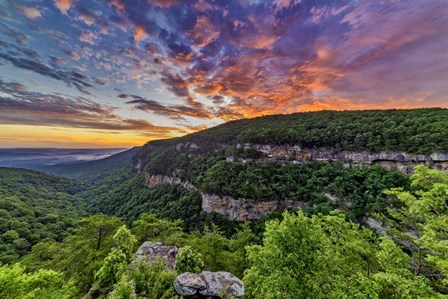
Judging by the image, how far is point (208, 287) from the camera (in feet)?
26.2

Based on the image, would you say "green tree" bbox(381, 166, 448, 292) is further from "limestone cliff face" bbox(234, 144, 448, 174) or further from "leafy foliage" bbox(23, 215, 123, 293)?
"limestone cliff face" bbox(234, 144, 448, 174)

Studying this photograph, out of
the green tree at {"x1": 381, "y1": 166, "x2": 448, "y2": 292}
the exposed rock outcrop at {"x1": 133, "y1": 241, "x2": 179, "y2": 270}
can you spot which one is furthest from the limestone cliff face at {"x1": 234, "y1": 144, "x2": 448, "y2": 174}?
the exposed rock outcrop at {"x1": 133, "y1": 241, "x2": 179, "y2": 270}

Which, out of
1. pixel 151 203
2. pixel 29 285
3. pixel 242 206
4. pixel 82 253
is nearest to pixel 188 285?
pixel 29 285

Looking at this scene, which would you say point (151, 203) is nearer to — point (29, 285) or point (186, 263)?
point (186, 263)

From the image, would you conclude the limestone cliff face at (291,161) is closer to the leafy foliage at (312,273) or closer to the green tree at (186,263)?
the leafy foliage at (312,273)

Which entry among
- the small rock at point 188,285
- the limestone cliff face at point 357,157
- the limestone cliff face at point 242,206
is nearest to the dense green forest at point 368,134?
the limestone cliff face at point 357,157

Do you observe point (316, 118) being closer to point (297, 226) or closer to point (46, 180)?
point (297, 226)

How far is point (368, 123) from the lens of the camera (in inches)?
2594

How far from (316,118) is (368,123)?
25.0 m

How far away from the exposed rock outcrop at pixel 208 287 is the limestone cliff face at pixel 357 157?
5946 centimetres

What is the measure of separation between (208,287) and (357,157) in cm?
6788

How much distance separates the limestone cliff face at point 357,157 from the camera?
4411cm

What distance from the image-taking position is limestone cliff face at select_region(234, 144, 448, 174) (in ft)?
145

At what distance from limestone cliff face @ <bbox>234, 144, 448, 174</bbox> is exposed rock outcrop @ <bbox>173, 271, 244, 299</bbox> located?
195 feet
